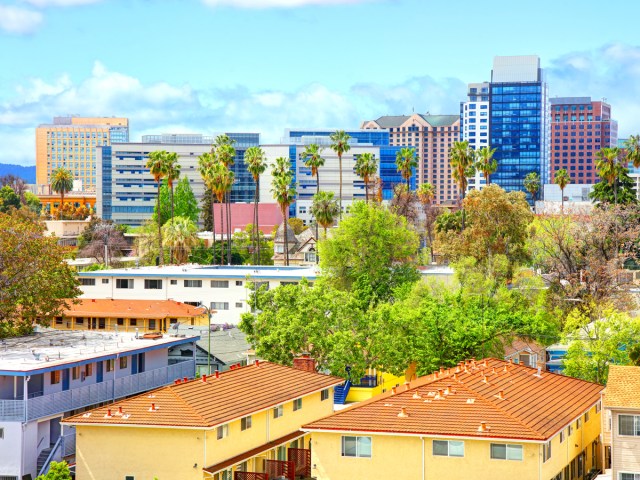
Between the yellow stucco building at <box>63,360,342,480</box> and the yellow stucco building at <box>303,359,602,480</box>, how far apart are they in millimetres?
3864

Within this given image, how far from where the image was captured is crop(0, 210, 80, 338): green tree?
6931cm

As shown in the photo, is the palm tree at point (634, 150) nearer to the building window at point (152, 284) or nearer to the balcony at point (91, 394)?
the building window at point (152, 284)

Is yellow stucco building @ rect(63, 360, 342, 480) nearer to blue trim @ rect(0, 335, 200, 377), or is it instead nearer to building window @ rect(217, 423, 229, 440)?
building window @ rect(217, 423, 229, 440)

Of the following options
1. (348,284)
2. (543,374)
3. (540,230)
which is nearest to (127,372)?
(543,374)

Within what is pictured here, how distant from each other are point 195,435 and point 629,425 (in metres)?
16.9

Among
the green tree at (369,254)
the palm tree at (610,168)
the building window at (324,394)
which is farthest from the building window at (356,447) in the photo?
the palm tree at (610,168)

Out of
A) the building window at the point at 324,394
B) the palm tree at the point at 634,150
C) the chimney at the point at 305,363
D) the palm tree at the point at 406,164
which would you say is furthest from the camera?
the palm tree at the point at 406,164

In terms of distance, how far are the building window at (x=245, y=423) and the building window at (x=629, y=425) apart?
15271 mm

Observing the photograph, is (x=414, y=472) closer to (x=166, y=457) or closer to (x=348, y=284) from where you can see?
(x=166, y=457)

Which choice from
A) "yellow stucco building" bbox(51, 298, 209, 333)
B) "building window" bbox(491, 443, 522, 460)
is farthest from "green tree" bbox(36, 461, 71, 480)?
"yellow stucco building" bbox(51, 298, 209, 333)

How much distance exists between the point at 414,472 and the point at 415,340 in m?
23.1

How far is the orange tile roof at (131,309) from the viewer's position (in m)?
96.2

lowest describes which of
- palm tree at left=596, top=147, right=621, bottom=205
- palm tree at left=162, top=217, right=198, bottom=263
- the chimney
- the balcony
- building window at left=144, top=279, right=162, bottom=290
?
the balcony

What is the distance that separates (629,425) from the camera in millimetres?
46406
